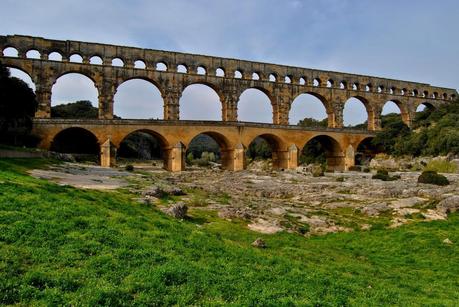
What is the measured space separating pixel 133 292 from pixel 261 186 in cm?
2336

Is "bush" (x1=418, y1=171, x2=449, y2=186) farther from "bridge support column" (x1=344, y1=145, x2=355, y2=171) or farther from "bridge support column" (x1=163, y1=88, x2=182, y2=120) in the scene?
"bridge support column" (x1=163, y1=88, x2=182, y2=120)

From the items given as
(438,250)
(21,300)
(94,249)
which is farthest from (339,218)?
(21,300)

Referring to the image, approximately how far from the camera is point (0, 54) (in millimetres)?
45219

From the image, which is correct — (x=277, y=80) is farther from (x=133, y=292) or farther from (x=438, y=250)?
(x=133, y=292)

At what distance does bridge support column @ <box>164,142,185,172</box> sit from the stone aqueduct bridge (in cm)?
12

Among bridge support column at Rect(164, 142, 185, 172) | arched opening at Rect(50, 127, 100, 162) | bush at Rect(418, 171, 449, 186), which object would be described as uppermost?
arched opening at Rect(50, 127, 100, 162)

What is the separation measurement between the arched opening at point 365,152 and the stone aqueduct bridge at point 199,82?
7.76 feet

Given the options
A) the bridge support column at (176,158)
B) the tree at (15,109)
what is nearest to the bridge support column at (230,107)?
the bridge support column at (176,158)

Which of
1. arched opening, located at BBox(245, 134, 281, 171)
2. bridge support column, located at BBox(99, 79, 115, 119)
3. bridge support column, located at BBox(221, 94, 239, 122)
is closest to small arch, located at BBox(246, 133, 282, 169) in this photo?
arched opening, located at BBox(245, 134, 281, 171)

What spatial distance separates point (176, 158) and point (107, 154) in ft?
26.0

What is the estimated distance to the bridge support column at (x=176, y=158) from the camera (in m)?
46.4

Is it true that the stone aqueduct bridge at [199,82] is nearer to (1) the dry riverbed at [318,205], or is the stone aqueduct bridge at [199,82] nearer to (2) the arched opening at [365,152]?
(2) the arched opening at [365,152]

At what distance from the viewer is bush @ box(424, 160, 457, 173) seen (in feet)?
149

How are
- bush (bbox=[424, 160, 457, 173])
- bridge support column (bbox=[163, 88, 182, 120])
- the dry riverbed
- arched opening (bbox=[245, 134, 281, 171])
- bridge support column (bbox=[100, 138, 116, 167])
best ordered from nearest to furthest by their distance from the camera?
the dry riverbed → bridge support column (bbox=[100, 138, 116, 167]) → bush (bbox=[424, 160, 457, 173]) → bridge support column (bbox=[163, 88, 182, 120]) → arched opening (bbox=[245, 134, 281, 171])
